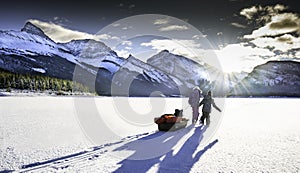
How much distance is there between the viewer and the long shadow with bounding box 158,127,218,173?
5852 mm

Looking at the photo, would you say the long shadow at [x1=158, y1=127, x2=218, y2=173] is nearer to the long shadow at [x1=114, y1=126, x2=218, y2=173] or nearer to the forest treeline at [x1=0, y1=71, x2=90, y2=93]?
the long shadow at [x1=114, y1=126, x2=218, y2=173]

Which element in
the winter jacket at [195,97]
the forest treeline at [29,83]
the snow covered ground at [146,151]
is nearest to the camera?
the snow covered ground at [146,151]

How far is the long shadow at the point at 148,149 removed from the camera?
236 inches

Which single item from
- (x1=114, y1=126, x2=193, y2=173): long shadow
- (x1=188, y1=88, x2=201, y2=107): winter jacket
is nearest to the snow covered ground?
(x1=114, y1=126, x2=193, y2=173): long shadow

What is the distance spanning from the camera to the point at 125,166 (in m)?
5.99

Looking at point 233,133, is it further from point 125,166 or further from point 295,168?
point 125,166

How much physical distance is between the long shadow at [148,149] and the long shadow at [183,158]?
11.7 inches

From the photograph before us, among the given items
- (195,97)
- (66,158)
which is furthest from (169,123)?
(66,158)

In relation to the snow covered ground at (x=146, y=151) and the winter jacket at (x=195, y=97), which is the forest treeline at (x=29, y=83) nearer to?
the winter jacket at (x=195, y=97)

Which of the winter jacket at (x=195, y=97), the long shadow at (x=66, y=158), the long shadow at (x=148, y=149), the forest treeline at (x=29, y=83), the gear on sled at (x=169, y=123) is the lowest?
the long shadow at (x=148, y=149)

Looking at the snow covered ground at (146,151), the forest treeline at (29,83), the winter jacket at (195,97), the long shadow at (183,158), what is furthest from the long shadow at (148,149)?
the forest treeline at (29,83)

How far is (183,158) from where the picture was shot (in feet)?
22.1

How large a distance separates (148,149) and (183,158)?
1.45m

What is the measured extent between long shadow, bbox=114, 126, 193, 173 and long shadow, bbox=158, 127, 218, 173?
30 cm
